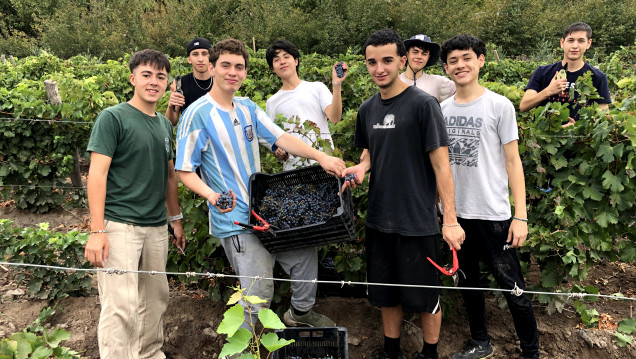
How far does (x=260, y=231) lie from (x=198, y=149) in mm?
605

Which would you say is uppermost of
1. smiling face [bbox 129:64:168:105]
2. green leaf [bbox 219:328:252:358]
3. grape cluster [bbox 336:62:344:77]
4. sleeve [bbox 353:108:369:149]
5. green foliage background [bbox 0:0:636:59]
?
green foliage background [bbox 0:0:636:59]

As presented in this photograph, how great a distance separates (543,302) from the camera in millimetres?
3422

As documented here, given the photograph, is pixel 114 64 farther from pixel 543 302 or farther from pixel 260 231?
pixel 543 302

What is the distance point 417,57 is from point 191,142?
2050 mm

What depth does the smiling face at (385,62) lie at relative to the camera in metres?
2.60

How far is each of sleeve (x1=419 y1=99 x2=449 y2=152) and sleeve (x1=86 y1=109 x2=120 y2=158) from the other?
1.79 meters

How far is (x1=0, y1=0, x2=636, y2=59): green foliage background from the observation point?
70.6 feet

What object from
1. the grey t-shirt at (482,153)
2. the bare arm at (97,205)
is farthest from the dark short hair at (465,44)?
the bare arm at (97,205)

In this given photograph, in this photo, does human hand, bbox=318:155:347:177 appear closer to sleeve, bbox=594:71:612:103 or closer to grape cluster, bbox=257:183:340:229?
grape cluster, bbox=257:183:340:229

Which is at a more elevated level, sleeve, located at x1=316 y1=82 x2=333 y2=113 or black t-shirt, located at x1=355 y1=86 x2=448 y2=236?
sleeve, located at x1=316 y1=82 x2=333 y2=113

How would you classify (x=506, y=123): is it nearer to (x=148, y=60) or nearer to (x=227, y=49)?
(x=227, y=49)

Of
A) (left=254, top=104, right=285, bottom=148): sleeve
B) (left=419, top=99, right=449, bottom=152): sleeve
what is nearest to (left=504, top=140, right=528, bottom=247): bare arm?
(left=419, top=99, right=449, bottom=152): sleeve

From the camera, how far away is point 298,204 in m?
2.71

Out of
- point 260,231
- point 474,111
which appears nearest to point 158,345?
point 260,231
